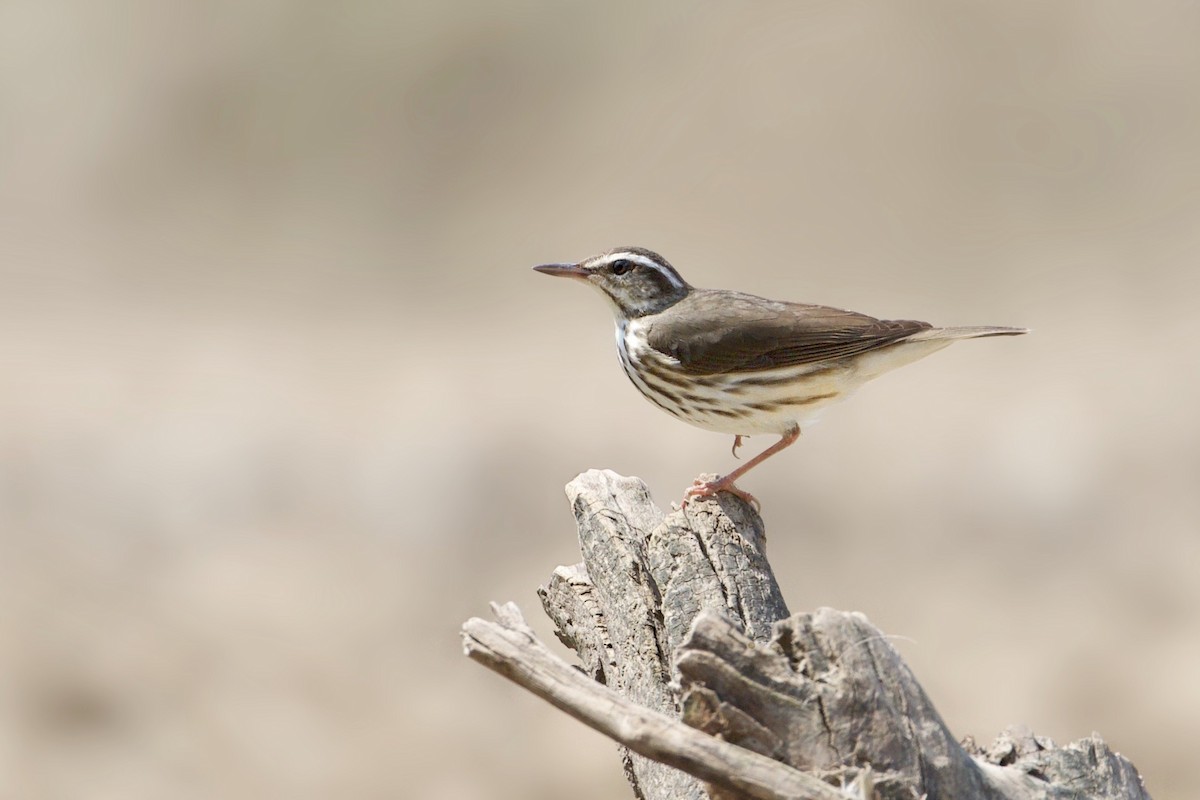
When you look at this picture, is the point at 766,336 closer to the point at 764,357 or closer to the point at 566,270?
the point at 764,357

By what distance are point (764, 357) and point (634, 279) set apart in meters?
0.79

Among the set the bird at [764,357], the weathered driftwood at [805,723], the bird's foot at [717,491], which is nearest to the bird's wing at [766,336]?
the bird at [764,357]

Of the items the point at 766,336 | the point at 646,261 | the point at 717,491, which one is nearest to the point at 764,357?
the point at 766,336

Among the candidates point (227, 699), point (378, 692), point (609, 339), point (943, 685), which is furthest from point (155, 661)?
point (943, 685)

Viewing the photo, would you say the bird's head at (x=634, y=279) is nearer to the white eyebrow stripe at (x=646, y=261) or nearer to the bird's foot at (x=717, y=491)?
the white eyebrow stripe at (x=646, y=261)

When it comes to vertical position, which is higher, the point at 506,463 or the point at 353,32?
the point at 353,32

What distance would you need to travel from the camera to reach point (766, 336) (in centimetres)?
637

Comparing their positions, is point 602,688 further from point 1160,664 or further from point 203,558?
point 203,558

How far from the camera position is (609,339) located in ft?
45.6

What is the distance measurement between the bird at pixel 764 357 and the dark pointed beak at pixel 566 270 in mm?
432

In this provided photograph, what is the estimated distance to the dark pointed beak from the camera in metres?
6.78

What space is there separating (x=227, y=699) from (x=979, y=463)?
249 inches

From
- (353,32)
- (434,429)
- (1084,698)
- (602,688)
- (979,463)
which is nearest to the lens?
(602,688)

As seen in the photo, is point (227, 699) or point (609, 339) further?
point (609, 339)
